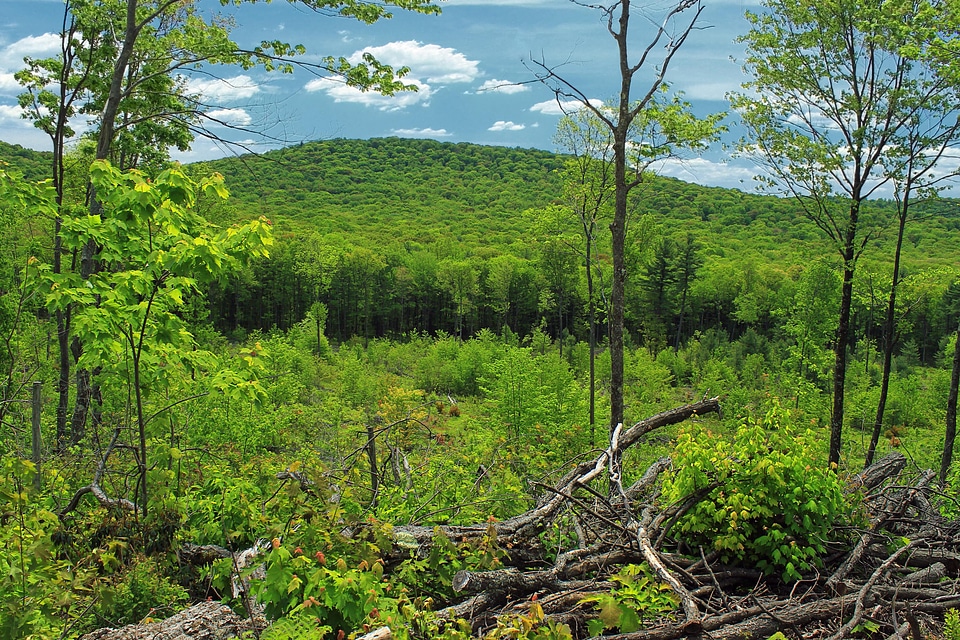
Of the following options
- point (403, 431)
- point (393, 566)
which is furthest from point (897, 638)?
point (403, 431)

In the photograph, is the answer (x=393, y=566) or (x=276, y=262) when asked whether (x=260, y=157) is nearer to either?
(x=393, y=566)

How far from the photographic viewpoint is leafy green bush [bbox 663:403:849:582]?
4148 mm

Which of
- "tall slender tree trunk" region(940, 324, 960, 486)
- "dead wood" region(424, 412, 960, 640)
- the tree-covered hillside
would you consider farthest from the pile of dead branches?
"tall slender tree trunk" region(940, 324, 960, 486)

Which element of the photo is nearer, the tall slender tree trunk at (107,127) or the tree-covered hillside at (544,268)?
the tall slender tree trunk at (107,127)

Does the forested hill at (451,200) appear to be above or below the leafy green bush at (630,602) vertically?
above

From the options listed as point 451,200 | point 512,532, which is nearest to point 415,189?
point 451,200

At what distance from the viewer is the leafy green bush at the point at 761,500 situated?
415 cm

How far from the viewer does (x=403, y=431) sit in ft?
34.8

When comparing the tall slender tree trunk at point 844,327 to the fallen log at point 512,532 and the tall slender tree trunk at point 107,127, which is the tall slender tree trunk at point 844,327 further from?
the tall slender tree trunk at point 107,127

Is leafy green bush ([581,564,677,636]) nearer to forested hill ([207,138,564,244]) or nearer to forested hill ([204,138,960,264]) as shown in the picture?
forested hill ([204,138,960,264])

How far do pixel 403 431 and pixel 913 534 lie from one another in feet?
24.5

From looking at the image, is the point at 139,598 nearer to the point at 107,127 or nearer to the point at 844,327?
the point at 107,127

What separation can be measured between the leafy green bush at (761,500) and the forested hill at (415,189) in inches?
3930

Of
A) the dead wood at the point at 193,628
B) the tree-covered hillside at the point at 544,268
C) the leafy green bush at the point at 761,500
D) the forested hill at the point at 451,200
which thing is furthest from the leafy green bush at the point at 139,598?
the forested hill at the point at 451,200
